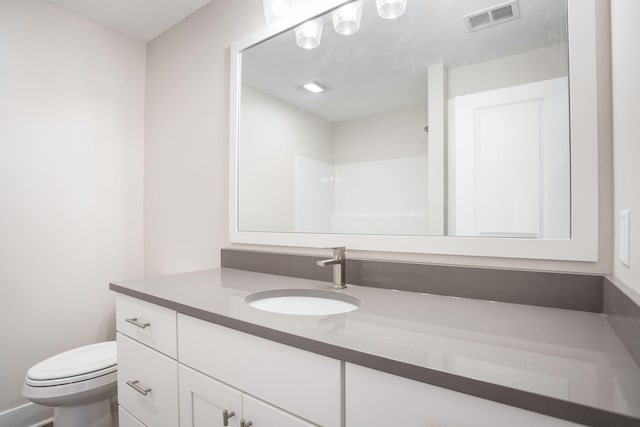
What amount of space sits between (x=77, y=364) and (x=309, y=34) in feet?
6.00

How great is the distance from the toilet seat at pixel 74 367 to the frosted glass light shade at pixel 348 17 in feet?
5.89

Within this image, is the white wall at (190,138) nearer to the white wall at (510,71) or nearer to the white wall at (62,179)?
the white wall at (62,179)

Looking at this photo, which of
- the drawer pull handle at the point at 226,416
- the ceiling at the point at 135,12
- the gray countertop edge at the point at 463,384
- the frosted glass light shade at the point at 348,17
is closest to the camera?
the gray countertop edge at the point at 463,384

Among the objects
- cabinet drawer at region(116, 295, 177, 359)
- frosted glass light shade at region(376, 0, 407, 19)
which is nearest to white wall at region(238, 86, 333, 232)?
frosted glass light shade at region(376, 0, 407, 19)

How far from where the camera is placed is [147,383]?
1.09 meters

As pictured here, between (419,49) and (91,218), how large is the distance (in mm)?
2057

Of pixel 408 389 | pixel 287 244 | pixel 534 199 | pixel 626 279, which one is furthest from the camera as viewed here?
pixel 287 244

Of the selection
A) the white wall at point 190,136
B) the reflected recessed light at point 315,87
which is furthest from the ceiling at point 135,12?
the reflected recessed light at point 315,87

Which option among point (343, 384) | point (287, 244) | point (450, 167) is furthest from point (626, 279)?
point (287, 244)

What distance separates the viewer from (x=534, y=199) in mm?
909

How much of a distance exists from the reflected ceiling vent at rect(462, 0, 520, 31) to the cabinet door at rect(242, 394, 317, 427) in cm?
119

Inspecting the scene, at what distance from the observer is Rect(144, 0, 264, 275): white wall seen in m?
1.74

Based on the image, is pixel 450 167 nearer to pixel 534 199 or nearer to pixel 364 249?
pixel 534 199

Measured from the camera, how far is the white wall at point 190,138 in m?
1.74
